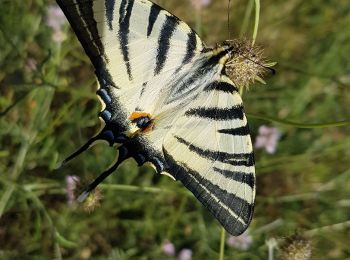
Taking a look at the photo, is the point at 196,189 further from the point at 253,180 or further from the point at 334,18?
the point at 334,18

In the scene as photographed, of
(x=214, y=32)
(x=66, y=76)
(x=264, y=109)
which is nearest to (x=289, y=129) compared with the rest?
(x=264, y=109)

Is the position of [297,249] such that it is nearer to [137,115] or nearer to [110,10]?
[137,115]

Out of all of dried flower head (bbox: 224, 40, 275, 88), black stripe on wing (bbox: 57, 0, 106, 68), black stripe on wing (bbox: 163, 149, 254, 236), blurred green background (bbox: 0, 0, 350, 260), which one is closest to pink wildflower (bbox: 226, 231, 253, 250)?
blurred green background (bbox: 0, 0, 350, 260)

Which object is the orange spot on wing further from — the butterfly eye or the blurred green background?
the blurred green background

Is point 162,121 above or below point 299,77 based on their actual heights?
above

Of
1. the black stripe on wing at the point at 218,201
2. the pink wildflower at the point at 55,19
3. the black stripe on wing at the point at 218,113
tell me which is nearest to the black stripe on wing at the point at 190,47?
the black stripe on wing at the point at 218,113

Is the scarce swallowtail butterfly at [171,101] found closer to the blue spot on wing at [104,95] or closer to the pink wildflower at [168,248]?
the blue spot on wing at [104,95]

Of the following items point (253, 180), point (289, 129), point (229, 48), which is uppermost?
point (229, 48)
